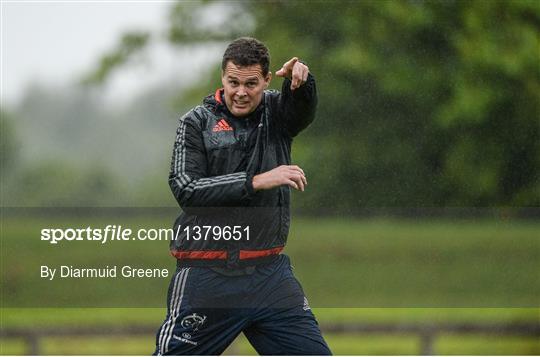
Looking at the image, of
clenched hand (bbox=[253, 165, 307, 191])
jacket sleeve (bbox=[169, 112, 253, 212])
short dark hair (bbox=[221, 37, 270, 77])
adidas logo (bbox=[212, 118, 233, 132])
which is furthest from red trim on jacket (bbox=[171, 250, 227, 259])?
short dark hair (bbox=[221, 37, 270, 77])

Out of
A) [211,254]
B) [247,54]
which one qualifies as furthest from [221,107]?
[211,254]

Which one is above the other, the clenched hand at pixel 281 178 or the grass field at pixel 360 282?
the grass field at pixel 360 282

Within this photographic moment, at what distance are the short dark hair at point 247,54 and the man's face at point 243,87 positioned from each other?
0.02m

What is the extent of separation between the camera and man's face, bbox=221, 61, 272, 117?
4.68 m

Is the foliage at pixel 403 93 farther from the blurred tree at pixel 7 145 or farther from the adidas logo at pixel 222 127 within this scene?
the adidas logo at pixel 222 127

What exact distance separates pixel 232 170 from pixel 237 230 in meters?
0.29

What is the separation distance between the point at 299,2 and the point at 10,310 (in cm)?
469

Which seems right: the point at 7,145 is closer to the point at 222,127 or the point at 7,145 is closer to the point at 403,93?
the point at 403,93

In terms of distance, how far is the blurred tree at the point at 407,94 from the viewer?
372 inches

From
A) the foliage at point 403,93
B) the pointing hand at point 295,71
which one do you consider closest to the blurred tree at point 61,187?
the foliage at point 403,93

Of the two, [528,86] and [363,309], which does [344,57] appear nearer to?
[528,86]

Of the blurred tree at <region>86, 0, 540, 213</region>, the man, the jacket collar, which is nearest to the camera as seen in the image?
the man

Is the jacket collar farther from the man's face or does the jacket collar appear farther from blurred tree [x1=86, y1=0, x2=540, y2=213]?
blurred tree [x1=86, y1=0, x2=540, y2=213]

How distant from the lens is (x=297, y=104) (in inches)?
189
